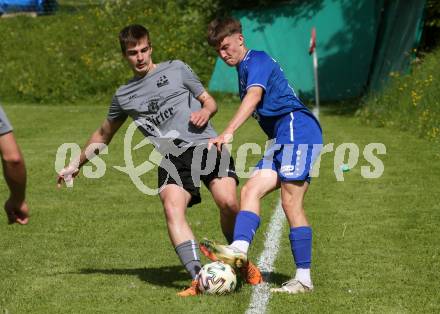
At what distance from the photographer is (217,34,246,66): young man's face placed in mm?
7665

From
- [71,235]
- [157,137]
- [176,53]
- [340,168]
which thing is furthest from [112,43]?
[157,137]

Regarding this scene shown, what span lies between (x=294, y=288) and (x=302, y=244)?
331 millimetres

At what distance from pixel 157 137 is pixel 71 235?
271cm

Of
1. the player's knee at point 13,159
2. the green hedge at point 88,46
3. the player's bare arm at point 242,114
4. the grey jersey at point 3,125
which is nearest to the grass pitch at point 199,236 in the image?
the player's bare arm at point 242,114

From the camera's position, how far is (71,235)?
10.4 meters

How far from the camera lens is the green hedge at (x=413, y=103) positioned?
18.7m

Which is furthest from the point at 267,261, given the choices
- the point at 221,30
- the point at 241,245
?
the point at 221,30

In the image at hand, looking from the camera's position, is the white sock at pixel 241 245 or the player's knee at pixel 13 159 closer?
the player's knee at pixel 13 159

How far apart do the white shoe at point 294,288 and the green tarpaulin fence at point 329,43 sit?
19242 millimetres

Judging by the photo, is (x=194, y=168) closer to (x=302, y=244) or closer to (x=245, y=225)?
(x=245, y=225)

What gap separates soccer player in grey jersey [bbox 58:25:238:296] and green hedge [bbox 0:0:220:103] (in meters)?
20.7

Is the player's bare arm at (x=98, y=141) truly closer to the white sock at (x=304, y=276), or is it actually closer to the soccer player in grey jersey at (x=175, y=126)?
the soccer player in grey jersey at (x=175, y=126)

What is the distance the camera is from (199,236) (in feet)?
33.7

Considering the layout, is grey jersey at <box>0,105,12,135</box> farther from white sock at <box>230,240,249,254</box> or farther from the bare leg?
white sock at <box>230,240,249,254</box>
